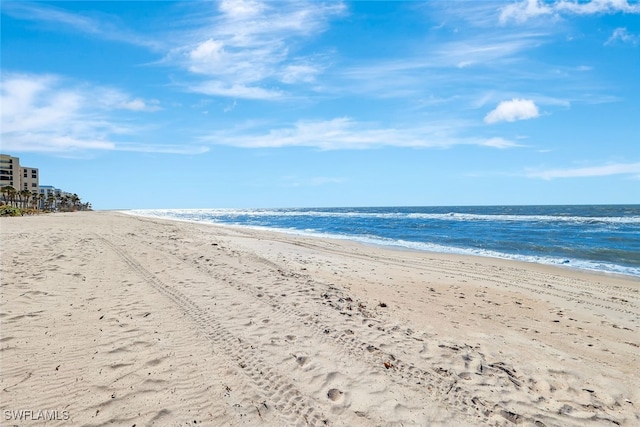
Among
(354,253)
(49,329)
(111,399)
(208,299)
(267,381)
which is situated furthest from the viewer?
(354,253)

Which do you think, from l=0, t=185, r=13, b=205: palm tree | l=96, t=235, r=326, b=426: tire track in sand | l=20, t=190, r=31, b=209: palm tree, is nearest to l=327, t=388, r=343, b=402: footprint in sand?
l=96, t=235, r=326, b=426: tire track in sand

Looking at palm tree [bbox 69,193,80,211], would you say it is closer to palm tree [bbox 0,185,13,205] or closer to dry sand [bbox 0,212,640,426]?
palm tree [bbox 0,185,13,205]

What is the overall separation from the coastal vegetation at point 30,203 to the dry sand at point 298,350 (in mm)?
46149

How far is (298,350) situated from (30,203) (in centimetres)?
9868

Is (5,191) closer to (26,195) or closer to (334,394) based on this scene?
(26,195)

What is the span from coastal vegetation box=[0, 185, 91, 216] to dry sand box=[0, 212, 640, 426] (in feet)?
151

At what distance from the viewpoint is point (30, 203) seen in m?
80.1

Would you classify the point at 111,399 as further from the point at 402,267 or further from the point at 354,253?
the point at 354,253

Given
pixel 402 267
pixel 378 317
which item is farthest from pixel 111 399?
pixel 402 267

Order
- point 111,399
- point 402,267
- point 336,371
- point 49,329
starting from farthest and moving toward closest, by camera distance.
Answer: point 402,267 → point 49,329 → point 336,371 → point 111,399

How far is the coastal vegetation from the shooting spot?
44.9 meters

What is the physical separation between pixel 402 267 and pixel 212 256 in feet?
21.1

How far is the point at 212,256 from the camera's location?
11773mm

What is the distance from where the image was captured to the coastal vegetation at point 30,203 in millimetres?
44928
